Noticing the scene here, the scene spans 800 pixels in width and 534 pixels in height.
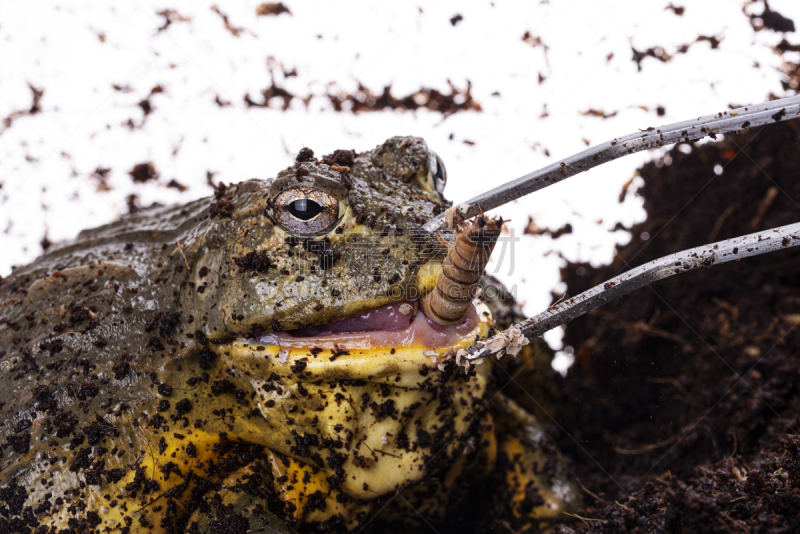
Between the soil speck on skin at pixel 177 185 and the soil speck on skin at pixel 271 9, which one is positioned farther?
→ the soil speck on skin at pixel 177 185

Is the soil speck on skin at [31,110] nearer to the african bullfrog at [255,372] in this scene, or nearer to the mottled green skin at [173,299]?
the mottled green skin at [173,299]

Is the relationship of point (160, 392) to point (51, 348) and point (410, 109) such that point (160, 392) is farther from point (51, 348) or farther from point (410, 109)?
point (410, 109)

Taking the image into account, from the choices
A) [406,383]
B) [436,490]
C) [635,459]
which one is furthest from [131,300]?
[635,459]

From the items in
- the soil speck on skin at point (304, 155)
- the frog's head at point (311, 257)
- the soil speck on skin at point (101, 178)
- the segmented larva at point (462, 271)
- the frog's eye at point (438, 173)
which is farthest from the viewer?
the soil speck on skin at point (101, 178)

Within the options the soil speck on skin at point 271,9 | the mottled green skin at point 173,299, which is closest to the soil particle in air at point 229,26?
the soil speck on skin at point 271,9

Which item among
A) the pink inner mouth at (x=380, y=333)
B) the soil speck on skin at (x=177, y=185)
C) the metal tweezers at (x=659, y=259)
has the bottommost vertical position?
the soil speck on skin at (x=177, y=185)

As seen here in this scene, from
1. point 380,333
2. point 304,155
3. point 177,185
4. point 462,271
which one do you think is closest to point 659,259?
point 462,271

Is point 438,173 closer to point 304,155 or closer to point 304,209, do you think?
point 304,155

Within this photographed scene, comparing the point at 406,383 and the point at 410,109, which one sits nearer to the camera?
the point at 406,383
